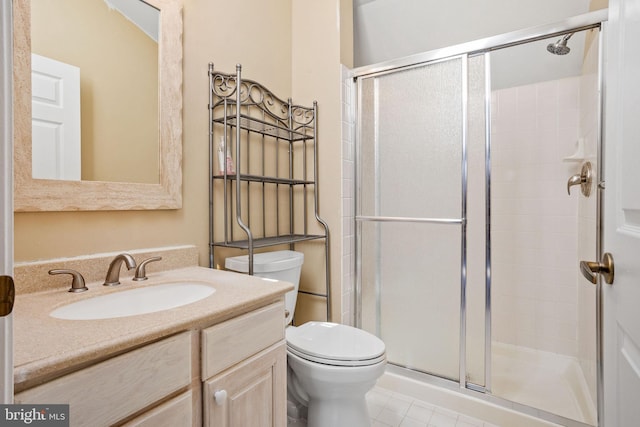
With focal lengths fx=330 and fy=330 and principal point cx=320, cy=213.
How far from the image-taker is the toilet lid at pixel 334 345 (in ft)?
4.32

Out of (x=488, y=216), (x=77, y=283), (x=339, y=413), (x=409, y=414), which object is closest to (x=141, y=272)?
(x=77, y=283)

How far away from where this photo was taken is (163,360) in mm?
751

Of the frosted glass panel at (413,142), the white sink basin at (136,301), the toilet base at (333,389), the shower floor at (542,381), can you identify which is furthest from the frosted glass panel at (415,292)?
the white sink basin at (136,301)

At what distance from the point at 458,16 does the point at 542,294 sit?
6.29ft

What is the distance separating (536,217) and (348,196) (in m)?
1.36

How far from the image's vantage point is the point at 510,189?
7.74ft

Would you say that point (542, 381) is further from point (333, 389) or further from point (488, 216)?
point (333, 389)

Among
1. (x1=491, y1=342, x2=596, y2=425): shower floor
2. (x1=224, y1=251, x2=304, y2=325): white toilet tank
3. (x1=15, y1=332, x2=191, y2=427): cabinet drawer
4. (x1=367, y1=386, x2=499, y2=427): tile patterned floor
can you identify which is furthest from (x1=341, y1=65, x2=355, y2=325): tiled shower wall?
(x1=15, y1=332, x2=191, y2=427): cabinet drawer

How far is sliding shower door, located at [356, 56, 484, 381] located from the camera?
1.78m

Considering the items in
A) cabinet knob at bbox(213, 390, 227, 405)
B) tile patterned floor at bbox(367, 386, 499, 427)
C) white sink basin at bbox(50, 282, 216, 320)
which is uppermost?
white sink basin at bbox(50, 282, 216, 320)

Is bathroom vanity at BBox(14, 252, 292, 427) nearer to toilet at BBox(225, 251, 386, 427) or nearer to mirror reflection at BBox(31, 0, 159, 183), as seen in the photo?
toilet at BBox(225, 251, 386, 427)

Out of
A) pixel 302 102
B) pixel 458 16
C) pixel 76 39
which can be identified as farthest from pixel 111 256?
pixel 458 16

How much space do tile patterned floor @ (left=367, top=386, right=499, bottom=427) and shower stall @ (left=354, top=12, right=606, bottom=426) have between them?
5.2 inches

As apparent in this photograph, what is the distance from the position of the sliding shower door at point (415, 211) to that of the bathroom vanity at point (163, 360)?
1008 mm
